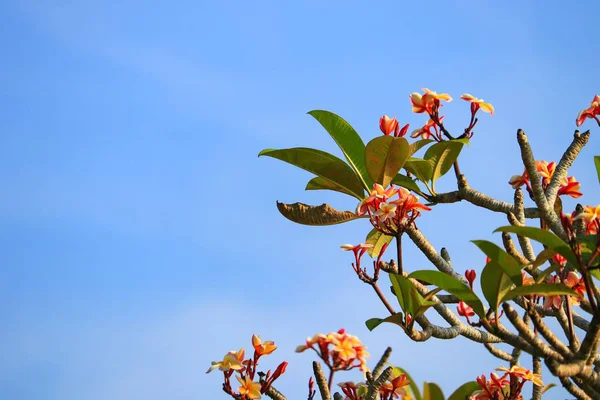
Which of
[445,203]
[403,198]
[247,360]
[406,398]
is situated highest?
[445,203]

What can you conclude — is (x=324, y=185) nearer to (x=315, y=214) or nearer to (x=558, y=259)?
(x=315, y=214)

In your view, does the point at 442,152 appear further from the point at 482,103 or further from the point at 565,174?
the point at 565,174

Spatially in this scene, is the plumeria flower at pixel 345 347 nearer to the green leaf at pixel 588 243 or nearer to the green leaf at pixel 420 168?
the green leaf at pixel 588 243

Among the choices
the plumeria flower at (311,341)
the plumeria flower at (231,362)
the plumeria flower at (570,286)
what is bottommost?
the plumeria flower at (570,286)

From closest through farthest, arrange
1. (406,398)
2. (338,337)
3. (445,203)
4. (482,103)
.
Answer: (338,337), (406,398), (482,103), (445,203)

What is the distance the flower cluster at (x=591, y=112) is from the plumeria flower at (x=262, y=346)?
5.60ft

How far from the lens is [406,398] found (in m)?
2.63

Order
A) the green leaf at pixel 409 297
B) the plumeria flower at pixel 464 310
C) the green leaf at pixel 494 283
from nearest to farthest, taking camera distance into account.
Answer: the green leaf at pixel 494 283 < the green leaf at pixel 409 297 < the plumeria flower at pixel 464 310

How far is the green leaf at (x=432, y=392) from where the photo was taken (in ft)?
8.58

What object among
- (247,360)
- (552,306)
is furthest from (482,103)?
(247,360)

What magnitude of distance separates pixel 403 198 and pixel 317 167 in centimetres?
53

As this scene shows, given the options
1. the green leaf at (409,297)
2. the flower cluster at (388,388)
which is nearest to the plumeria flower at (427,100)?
the green leaf at (409,297)

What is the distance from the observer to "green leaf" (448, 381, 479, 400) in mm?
2699

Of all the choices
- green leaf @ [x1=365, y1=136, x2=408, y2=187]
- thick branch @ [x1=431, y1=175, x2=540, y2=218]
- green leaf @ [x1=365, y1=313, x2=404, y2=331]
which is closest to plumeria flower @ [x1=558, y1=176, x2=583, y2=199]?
thick branch @ [x1=431, y1=175, x2=540, y2=218]
